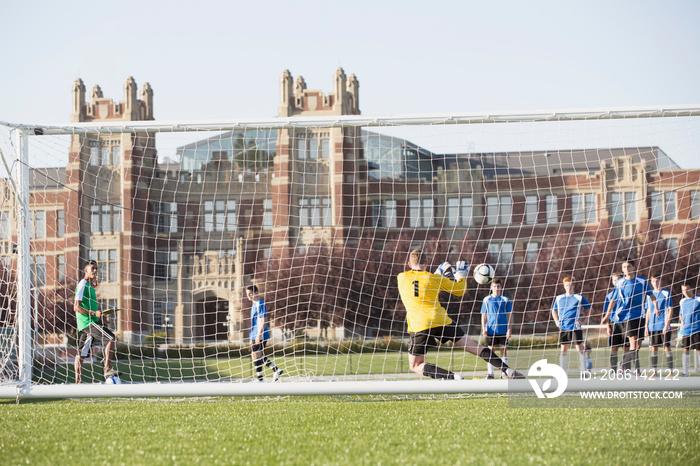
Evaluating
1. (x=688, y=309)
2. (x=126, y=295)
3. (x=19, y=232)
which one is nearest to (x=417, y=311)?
(x=19, y=232)

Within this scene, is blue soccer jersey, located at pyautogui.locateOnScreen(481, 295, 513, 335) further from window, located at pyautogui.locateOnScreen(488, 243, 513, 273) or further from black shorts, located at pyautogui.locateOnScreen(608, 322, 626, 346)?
window, located at pyautogui.locateOnScreen(488, 243, 513, 273)

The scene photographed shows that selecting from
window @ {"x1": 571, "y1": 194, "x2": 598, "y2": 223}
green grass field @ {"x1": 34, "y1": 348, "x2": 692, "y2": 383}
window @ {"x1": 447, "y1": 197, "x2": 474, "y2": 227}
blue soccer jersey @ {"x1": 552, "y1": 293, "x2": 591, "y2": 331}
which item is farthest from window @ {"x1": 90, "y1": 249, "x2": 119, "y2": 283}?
blue soccer jersey @ {"x1": 552, "y1": 293, "x2": 591, "y2": 331}

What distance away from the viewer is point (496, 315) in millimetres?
12031

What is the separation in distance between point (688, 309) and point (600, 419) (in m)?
6.97

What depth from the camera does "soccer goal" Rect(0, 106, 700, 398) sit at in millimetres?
9070

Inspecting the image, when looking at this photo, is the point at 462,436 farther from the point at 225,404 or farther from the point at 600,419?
the point at 225,404

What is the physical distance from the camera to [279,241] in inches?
1825

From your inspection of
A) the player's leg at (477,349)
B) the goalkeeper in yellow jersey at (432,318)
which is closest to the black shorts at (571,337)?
the player's leg at (477,349)

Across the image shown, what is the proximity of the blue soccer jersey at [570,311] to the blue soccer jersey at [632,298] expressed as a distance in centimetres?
128

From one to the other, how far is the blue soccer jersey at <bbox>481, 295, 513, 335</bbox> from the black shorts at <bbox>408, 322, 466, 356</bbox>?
3947 millimetres

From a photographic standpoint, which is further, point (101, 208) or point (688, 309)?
point (101, 208)

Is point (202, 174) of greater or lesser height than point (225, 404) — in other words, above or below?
above

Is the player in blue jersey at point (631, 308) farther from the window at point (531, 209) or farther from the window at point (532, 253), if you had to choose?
the window at point (531, 209)

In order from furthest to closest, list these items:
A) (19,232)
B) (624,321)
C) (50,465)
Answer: (624,321) → (19,232) → (50,465)
